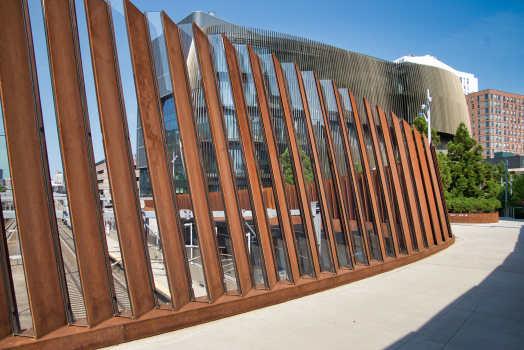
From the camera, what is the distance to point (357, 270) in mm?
9078

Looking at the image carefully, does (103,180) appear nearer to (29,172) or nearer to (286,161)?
(29,172)

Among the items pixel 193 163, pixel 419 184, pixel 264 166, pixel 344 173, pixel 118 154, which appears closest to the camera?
pixel 118 154

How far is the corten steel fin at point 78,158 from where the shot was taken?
506 centimetres

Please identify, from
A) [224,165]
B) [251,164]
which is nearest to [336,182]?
[251,164]

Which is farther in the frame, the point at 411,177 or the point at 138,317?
the point at 411,177

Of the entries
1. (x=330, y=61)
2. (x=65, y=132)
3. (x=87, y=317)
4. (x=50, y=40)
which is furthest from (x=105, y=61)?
(x=330, y=61)

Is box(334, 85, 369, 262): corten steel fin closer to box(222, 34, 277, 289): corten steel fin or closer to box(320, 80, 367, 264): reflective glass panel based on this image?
box(320, 80, 367, 264): reflective glass panel

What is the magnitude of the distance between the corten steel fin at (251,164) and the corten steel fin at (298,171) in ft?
3.62

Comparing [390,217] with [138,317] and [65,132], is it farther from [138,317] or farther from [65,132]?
[65,132]

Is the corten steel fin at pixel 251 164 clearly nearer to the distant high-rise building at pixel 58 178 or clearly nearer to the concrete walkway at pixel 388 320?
the concrete walkway at pixel 388 320

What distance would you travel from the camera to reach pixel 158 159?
607 cm

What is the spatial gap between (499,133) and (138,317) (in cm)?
13951

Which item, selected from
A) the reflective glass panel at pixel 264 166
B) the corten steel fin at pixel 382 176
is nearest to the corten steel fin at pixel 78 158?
the reflective glass panel at pixel 264 166

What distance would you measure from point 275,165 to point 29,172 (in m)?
4.52
